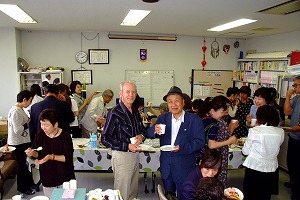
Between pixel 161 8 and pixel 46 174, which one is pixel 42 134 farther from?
pixel 161 8

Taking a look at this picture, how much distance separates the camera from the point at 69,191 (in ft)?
6.32

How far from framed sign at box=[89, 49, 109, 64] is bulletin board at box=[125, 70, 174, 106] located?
643 mm

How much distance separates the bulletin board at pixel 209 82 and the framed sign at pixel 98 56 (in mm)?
2425

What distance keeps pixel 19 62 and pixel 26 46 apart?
526 millimetres

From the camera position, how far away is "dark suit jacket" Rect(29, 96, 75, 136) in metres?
3.29

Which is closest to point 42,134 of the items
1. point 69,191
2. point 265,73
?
point 69,191

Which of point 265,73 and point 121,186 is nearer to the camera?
point 121,186

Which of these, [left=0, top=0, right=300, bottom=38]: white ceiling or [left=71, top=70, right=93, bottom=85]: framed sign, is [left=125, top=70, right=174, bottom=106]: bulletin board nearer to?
[left=71, top=70, right=93, bottom=85]: framed sign

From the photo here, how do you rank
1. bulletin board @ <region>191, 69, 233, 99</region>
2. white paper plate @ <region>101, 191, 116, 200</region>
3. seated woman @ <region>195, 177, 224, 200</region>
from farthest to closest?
bulletin board @ <region>191, 69, 233, 99</region> → white paper plate @ <region>101, 191, 116, 200</region> → seated woman @ <region>195, 177, 224, 200</region>

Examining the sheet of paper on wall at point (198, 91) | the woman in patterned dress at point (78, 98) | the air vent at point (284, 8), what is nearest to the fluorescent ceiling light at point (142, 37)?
the sheet of paper on wall at point (198, 91)

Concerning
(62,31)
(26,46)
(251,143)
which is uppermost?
(62,31)

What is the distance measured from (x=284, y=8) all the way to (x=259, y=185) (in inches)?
91.7

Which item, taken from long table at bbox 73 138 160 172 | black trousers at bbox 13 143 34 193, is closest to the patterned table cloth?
long table at bbox 73 138 160 172

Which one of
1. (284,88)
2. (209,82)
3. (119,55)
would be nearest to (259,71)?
(284,88)
